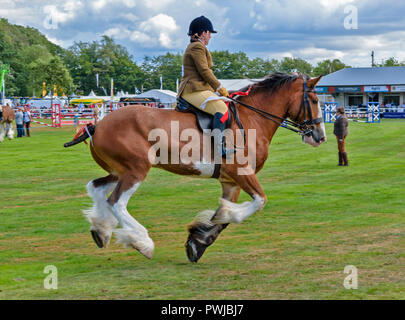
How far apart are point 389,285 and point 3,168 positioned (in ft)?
57.0

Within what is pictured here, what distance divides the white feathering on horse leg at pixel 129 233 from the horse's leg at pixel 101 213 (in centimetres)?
43

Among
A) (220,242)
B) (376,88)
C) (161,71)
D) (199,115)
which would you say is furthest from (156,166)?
(161,71)

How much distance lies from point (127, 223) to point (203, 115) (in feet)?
6.29

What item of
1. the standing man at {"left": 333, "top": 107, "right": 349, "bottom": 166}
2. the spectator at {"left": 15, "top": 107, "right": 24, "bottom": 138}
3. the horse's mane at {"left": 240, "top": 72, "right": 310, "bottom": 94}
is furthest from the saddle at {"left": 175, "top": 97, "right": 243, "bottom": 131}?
the spectator at {"left": 15, "top": 107, "right": 24, "bottom": 138}

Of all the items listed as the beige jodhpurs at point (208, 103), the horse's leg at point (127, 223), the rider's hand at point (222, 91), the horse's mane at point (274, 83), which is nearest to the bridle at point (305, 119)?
the horse's mane at point (274, 83)

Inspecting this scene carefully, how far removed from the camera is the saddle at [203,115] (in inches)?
323

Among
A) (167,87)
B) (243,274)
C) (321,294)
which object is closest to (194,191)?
(243,274)

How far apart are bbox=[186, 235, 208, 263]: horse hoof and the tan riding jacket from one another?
2.23 metres

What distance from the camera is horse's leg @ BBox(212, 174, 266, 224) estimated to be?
7.81 metres

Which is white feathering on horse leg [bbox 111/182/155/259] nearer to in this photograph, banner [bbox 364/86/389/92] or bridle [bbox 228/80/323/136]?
bridle [bbox 228/80/323/136]

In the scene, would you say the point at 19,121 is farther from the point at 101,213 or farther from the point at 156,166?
the point at 156,166

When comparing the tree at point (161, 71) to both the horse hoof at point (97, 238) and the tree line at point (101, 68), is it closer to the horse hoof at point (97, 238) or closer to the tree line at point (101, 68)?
the tree line at point (101, 68)

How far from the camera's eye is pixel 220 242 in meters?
9.34

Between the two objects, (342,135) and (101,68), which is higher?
(101,68)
